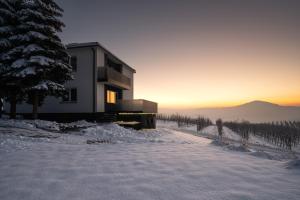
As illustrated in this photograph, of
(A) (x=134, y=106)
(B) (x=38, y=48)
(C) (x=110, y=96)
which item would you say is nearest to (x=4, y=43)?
(B) (x=38, y=48)

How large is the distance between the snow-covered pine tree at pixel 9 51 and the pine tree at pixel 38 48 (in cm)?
11

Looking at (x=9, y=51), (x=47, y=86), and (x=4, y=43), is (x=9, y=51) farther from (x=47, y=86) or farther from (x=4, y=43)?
(x=47, y=86)

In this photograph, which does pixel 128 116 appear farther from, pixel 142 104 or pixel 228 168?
pixel 228 168

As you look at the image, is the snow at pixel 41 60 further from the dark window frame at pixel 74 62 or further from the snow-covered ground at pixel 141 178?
the snow-covered ground at pixel 141 178

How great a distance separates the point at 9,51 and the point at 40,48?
2.34m

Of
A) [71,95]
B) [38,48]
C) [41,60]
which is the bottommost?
[71,95]

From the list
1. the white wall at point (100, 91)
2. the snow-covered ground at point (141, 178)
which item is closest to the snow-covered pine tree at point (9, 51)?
the white wall at point (100, 91)

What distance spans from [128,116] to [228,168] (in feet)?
52.5

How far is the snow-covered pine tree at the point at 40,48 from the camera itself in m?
12.9

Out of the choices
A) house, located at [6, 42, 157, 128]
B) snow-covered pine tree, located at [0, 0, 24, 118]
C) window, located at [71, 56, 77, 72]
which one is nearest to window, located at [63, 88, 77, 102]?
house, located at [6, 42, 157, 128]

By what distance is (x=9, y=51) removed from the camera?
13320 mm

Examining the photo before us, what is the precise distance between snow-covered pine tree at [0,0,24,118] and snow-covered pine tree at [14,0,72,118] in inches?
19.8

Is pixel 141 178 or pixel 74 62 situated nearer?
pixel 141 178

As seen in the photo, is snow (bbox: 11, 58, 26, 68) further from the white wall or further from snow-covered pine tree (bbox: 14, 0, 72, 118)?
the white wall
